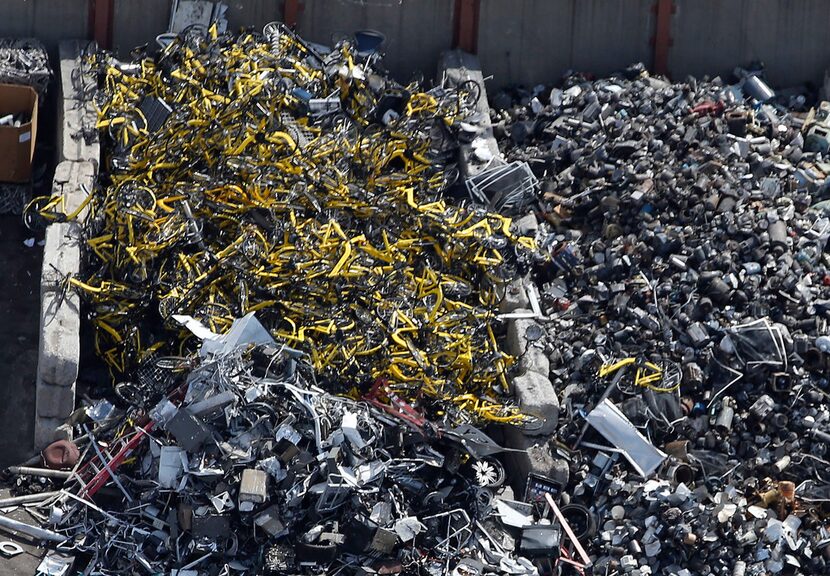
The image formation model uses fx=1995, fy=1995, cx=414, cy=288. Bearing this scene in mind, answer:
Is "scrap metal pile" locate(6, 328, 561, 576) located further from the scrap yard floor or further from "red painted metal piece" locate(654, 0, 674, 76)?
"red painted metal piece" locate(654, 0, 674, 76)

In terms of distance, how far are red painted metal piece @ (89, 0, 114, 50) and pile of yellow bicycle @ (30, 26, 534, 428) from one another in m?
0.64

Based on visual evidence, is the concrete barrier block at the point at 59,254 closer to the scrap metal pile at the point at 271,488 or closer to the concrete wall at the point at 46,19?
the scrap metal pile at the point at 271,488

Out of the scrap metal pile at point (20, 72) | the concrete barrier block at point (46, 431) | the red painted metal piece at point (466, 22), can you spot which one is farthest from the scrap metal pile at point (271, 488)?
the red painted metal piece at point (466, 22)

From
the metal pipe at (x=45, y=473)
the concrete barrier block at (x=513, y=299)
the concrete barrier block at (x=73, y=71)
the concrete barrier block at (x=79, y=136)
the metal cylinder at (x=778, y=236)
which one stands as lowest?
the metal pipe at (x=45, y=473)

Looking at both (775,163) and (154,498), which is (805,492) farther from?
(154,498)

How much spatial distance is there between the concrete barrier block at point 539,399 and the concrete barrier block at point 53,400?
4.50 meters

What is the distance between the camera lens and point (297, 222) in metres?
21.1

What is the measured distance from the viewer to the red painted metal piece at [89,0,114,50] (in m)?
23.8

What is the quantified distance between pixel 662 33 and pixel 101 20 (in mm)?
7021

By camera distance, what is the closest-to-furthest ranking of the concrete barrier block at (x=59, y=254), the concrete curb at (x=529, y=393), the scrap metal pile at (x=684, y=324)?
1. the scrap metal pile at (x=684, y=324)
2. the concrete curb at (x=529, y=393)
3. the concrete barrier block at (x=59, y=254)

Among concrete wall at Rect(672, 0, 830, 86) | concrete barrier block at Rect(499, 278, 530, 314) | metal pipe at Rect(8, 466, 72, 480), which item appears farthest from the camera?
concrete wall at Rect(672, 0, 830, 86)

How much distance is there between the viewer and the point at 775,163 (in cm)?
2308

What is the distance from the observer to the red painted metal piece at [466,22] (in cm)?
2461

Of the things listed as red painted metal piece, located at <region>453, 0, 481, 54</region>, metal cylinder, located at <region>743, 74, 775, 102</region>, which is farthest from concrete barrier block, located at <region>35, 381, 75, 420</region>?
metal cylinder, located at <region>743, 74, 775, 102</region>
